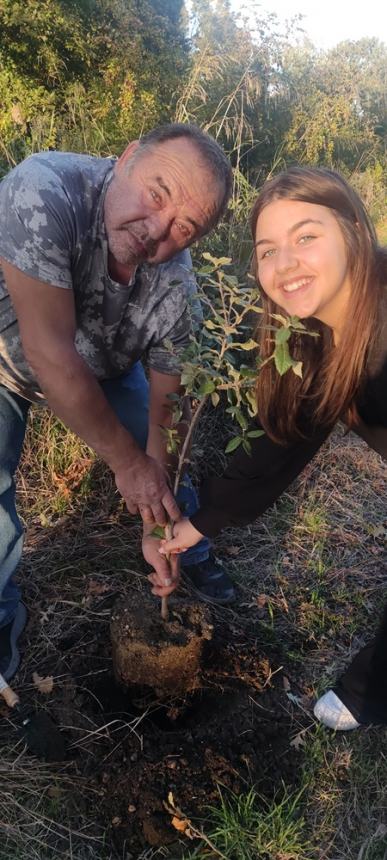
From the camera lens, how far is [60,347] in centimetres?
165

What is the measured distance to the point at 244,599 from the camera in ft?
8.72

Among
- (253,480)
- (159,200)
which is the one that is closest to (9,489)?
(253,480)

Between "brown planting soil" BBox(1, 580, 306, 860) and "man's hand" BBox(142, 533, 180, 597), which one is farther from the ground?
"man's hand" BBox(142, 533, 180, 597)

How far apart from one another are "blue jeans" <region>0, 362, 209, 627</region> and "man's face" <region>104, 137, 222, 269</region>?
0.71m

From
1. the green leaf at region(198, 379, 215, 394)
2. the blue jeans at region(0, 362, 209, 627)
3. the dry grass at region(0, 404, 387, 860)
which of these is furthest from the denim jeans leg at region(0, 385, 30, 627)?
the green leaf at region(198, 379, 215, 394)

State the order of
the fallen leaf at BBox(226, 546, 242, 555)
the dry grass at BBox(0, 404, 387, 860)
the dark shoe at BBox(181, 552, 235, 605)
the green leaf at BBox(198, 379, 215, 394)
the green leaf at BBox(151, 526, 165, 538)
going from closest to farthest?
the green leaf at BBox(198, 379, 215, 394)
the dry grass at BBox(0, 404, 387, 860)
the green leaf at BBox(151, 526, 165, 538)
the dark shoe at BBox(181, 552, 235, 605)
the fallen leaf at BBox(226, 546, 242, 555)

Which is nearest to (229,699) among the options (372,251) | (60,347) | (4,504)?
(4,504)

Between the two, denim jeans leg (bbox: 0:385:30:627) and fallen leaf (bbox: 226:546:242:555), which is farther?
fallen leaf (bbox: 226:546:242:555)

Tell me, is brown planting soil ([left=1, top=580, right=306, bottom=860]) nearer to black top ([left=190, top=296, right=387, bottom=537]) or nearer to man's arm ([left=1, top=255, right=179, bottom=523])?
black top ([left=190, top=296, right=387, bottom=537])

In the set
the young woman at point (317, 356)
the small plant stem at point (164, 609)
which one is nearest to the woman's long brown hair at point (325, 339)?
the young woman at point (317, 356)

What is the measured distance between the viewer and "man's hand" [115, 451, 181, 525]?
183cm

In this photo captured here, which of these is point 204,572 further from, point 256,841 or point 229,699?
point 256,841

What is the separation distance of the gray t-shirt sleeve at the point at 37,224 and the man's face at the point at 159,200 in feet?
0.56

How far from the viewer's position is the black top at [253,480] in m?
1.90
